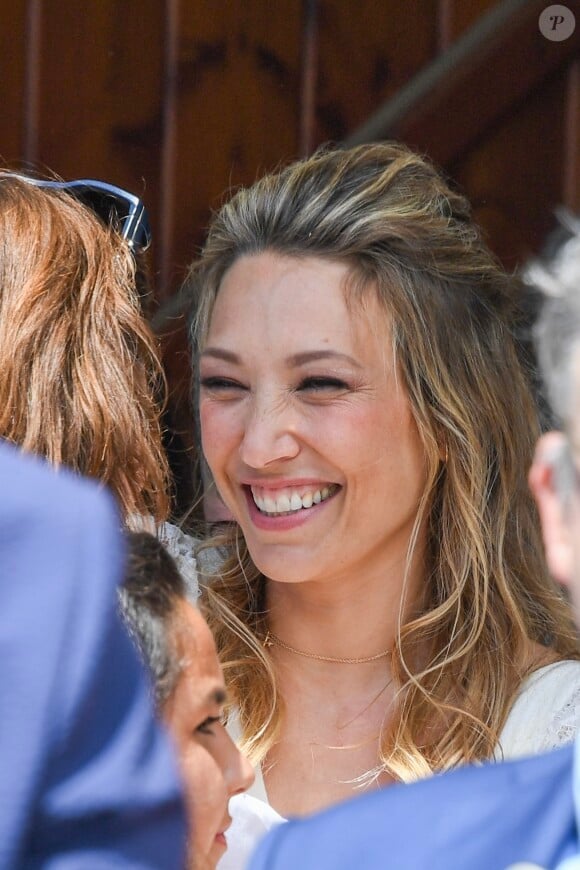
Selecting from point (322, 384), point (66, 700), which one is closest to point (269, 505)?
point (322, 384)

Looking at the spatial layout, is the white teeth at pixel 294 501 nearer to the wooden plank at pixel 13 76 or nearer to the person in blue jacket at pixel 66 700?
the wooden plank at pixel 13 76

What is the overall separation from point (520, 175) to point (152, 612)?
169 centimetres

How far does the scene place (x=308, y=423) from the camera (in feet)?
5.90

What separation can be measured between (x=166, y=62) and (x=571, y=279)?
162cm

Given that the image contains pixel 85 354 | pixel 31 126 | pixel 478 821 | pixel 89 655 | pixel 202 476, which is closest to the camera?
pixel 89 655

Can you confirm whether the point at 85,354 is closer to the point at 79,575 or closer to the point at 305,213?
the point at 305,213

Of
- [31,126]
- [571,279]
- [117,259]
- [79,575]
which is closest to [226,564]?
[117,259]

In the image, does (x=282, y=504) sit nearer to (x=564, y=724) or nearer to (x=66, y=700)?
(x=564, y=724)

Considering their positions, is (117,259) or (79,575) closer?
(79,575)

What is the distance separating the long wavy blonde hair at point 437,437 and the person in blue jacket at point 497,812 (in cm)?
90

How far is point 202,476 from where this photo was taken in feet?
7.23

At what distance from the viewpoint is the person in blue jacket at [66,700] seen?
2.18ft

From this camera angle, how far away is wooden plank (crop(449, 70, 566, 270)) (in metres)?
2.39

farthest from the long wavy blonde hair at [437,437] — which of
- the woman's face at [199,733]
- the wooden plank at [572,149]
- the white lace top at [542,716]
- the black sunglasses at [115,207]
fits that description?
Answer: the woman's face at [199,733]
